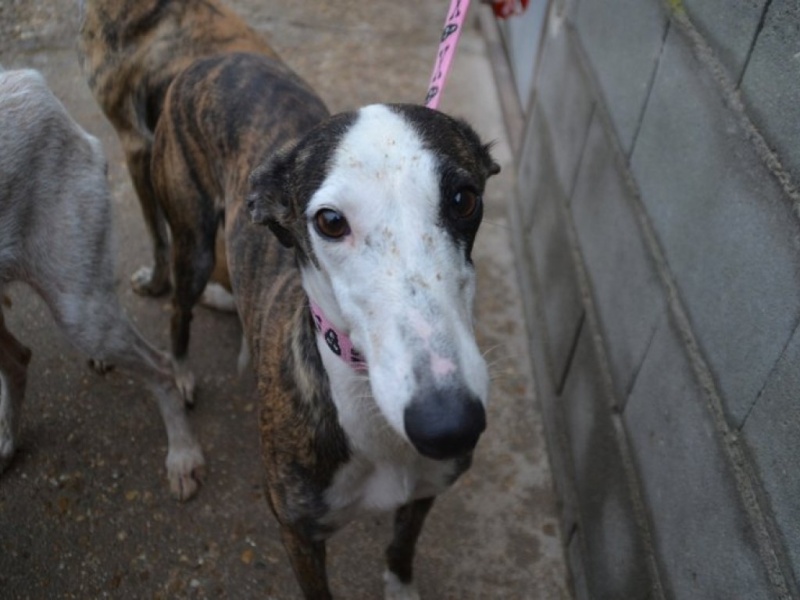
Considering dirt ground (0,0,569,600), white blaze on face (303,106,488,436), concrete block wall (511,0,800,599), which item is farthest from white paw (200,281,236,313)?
white blaze on face (303,106,488,436)

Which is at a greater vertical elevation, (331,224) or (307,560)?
(331,224)

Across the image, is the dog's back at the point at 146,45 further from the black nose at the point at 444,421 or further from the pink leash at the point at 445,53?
the black nose at the point at 444,421

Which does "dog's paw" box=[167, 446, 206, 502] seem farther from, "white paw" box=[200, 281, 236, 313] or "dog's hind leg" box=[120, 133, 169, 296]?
"dog's hind leg" box=[120, 133, 169, 296]

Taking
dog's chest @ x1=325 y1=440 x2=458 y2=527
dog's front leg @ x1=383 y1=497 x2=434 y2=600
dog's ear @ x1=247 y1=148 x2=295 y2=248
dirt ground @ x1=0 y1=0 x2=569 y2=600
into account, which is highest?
dog's ear @ x1=247 y1=148 x2=295 y2=248

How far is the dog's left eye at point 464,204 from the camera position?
4.70ft

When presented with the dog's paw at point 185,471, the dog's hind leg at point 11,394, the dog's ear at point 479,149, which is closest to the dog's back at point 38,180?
the dog's hind leg at point 11,394

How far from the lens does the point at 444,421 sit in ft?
3.91

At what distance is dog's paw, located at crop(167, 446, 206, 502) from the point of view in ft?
→ 8.83

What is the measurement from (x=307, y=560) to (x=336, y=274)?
1.01 metres

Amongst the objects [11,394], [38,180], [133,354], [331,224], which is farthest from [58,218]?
[331,224]

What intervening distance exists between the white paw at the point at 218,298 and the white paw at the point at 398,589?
1.54 metres

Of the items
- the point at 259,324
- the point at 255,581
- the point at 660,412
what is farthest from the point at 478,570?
the point at 259,324

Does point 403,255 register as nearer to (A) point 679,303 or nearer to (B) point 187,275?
(A) point 679,303

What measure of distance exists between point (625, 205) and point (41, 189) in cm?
183
